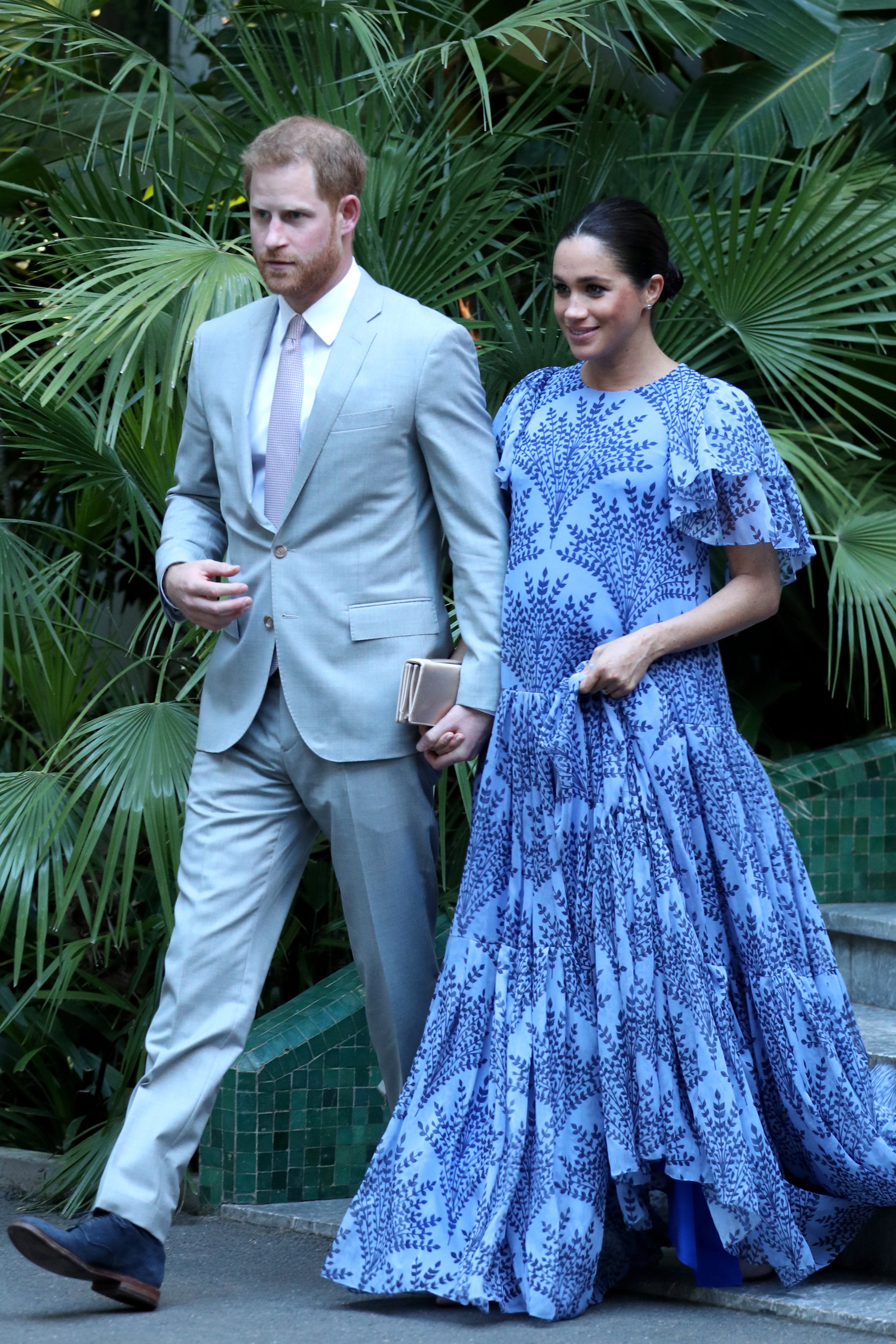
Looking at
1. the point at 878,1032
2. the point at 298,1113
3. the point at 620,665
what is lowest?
the point at 298,1113

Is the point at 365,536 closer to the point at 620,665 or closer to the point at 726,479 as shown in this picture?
the point at 620,665

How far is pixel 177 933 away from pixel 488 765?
23.2 inches

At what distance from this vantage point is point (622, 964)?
2814 millimetres

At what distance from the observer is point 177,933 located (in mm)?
2916

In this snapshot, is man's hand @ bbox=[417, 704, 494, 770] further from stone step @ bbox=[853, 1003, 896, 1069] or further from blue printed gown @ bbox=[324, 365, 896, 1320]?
stone step @ bbox=[853, 1003, 896, 1069]

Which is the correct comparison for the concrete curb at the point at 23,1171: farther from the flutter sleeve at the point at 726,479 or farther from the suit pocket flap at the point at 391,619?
the flutter sleeve at the point at 726,479

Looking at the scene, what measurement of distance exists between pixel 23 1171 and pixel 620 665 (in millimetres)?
2077

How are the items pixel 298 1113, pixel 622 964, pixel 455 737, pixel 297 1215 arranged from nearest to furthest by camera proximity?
pixel 622 964 < pixel 455 737 < pixel 297 1215 < pixel 298 1113

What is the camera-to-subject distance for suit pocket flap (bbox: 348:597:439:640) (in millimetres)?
2924

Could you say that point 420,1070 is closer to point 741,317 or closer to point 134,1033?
point 134,1033

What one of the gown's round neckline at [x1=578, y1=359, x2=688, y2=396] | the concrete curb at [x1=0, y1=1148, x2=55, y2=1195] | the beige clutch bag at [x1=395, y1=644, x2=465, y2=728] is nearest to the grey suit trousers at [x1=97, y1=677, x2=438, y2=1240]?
the beige clutch bag at [x1=395, y1=644, x2=465, y2=728]

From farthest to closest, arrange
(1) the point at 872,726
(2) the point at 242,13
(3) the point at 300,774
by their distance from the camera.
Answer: (1) the point at 872,726
(2) the point at 242,13
(3) the point at 300,774

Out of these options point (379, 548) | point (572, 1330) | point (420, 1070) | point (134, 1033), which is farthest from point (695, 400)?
point (134, 1033)

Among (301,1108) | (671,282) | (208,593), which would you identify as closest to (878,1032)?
(301,1108)
